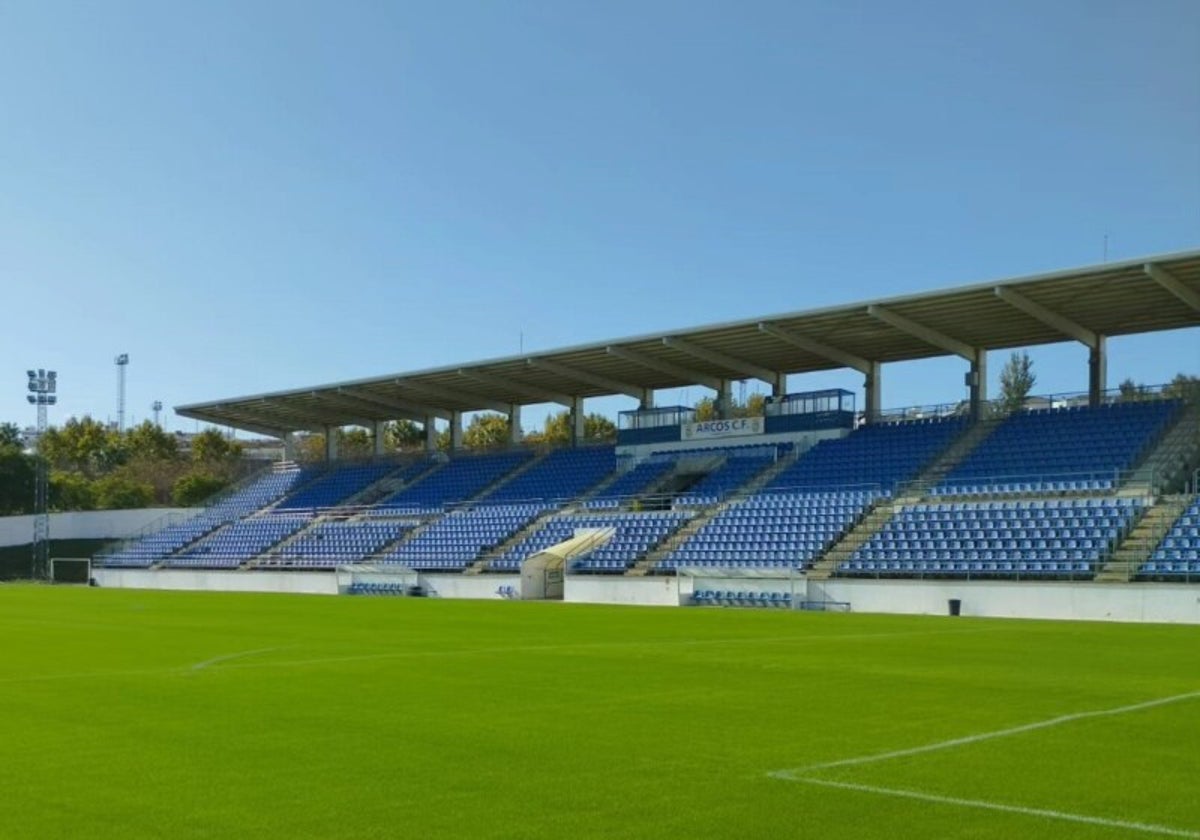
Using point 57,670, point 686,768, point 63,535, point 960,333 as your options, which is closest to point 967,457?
point 960,333

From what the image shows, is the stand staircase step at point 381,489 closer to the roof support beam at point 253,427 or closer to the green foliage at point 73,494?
the roof support beam at point 253,427

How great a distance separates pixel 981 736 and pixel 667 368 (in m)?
39.2

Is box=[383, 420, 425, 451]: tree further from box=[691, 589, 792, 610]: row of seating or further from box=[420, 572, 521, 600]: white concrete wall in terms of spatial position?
box=[691, 589, 792, 610]: row of seating

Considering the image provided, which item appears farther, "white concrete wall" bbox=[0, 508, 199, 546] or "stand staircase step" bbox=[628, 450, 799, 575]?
"white concrete wall" bbox=[0, 508, 199, 546]

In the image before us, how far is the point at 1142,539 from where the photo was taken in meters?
31.0

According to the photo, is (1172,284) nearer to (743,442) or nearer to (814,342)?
(814,342)

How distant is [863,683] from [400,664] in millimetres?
6387

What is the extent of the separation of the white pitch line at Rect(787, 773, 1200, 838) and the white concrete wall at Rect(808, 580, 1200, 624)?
2188cm

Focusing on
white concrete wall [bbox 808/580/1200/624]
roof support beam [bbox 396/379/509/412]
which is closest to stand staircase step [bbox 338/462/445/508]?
roof support beam [bbox 396/379/509/412]

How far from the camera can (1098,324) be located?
130 feet

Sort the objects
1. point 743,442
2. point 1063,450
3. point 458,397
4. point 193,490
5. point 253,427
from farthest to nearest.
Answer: point 193,490 < point 253,427 < point 458,397 < point 743,442 < point 1063,450

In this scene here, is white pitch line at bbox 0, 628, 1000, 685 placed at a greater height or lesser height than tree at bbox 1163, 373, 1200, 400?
lesser

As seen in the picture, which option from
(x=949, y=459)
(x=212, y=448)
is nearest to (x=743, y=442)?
(x=949, y=459)

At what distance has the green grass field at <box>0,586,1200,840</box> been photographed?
7258 mm
